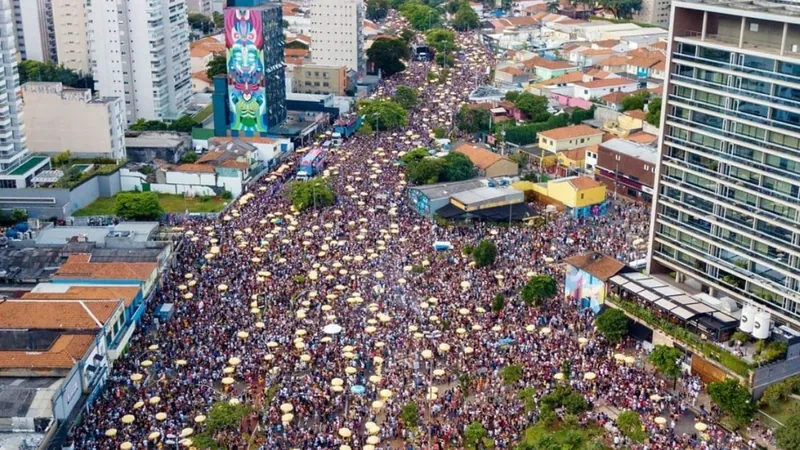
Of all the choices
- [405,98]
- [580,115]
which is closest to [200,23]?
[405,98]

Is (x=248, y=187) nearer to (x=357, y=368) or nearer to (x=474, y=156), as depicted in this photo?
(x=474, y=156)

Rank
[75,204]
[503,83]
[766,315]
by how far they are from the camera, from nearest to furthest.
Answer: [766,315] → [75,204] → [503,83]

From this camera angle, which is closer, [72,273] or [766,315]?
[766,315]

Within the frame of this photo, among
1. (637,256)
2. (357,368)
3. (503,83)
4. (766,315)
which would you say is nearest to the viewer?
(766,315)

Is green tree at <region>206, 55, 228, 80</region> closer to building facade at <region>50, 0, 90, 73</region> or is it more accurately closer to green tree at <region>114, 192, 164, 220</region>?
building facade at <region>50, 0, 90, 73</region>

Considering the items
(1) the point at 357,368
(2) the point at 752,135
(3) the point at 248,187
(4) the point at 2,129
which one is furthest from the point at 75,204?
(2) the point at 752,135

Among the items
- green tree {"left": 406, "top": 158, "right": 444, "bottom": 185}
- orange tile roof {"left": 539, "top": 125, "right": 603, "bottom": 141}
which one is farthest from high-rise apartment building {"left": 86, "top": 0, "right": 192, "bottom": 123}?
orange tile roof {"left": 539, "top": 125, "right": 603, "bottom": 141}

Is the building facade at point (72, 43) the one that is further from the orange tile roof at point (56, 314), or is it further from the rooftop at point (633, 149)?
the orange tile roof at point (56, 314)
